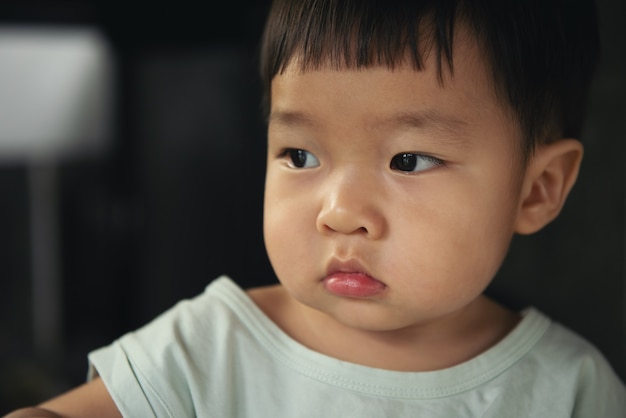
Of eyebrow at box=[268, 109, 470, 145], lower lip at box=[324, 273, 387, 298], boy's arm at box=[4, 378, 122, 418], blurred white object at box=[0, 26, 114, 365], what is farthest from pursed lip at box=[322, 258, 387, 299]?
blurred white object at box=[0, 26, 114, 365]

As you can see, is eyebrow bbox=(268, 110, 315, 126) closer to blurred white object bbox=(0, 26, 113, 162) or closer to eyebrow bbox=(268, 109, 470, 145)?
eyebrow bbox=(268, 109, 470, 145)

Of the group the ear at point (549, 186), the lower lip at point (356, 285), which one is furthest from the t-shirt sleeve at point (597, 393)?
the lower lip at point (356, 285)

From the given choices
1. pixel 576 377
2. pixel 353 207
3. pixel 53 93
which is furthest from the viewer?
pixel 53 93

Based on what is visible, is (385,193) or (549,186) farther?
(549,186)

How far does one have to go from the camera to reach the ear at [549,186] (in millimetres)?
772

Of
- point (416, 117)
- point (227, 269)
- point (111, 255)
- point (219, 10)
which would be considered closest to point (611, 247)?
point (416, 117)

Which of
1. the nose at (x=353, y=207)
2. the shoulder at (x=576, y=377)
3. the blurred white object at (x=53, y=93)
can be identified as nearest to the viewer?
the nose at (x=353, y=207)

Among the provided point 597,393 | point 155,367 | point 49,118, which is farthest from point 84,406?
point 49,118

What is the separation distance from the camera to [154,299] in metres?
1.57

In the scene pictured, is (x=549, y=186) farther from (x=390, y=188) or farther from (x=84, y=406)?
(x=84, y=406)

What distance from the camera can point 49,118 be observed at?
172cm

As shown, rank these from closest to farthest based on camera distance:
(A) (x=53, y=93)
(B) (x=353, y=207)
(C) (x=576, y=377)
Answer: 1. (B) (x=353, y=207)
2. (C) (x=576, y=377)
3. (A) (x=53, y=93)

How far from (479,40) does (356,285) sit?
0.78ft

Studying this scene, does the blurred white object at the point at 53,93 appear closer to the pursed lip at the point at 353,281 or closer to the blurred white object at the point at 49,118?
the blurred white object at the point at 49,118
